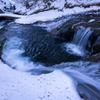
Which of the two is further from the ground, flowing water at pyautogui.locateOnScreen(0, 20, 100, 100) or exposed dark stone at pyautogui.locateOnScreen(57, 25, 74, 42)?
exposed dark stone at pyautogui.locateOnScreen(57, 25, 74, 42)

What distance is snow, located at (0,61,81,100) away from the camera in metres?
2.97

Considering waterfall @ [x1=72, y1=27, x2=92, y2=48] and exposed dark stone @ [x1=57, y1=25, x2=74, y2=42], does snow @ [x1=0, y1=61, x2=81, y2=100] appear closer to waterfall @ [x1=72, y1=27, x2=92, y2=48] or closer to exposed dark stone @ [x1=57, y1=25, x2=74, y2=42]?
waterfall @ [x1=72, y1=27, x2=92, y2=48]

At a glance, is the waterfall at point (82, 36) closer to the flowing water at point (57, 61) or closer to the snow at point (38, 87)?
the flowing water at point (57, 61)

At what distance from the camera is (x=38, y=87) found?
3488 mm

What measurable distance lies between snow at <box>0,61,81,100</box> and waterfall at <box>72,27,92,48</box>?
5.32 meters

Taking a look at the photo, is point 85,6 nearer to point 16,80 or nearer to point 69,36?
point 69,36

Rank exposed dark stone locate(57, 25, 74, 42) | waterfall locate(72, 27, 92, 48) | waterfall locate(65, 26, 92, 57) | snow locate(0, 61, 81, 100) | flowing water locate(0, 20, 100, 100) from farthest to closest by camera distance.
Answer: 1. exposed dark stone locate(57, 25, 74, 42)
2. waterfall locate(72, 27, 92, 48)
3. waterfall locate(65, 26, 92, 57)
4. flowing water locate(0, 20, 100, 100)
5. snow locate(0, 61, 81, 100)

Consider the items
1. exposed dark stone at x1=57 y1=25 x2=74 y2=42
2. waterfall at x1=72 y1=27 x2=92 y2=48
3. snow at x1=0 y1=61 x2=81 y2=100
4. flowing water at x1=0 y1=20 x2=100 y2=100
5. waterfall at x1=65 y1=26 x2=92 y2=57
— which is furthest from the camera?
exposed dark stone at x1=57 y1=25 x2=74 y2=42

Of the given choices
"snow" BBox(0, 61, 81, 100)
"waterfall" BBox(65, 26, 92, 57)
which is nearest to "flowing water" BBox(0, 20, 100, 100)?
"waterfall" BBox(65, 26, 92, 57)

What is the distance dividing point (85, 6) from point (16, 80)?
19681 mm

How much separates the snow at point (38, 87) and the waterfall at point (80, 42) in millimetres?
4226

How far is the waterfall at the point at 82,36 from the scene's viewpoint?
336 inches

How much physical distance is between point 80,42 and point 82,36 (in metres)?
0.59

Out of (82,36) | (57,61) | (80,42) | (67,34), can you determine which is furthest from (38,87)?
(67,34)
